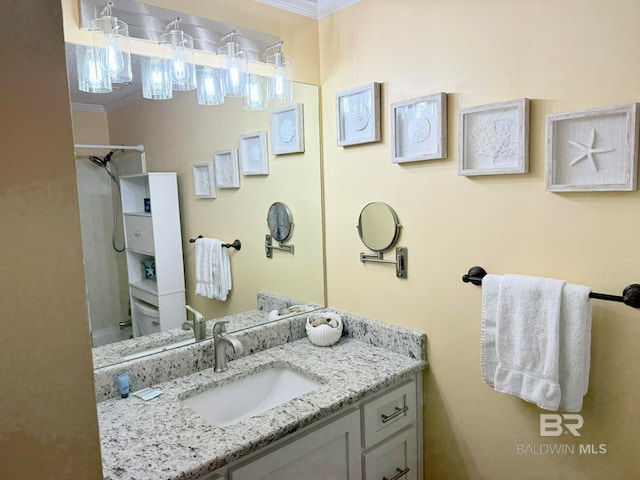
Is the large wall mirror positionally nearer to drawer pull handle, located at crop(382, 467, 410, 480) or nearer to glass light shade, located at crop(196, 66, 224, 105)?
glass light shade, located at crop(196, 66, 224, 105)

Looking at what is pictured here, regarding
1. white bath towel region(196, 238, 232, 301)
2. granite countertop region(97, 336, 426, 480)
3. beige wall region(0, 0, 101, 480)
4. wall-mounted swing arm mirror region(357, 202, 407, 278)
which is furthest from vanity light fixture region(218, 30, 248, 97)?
beige wall region(0, 0, 101, 480)

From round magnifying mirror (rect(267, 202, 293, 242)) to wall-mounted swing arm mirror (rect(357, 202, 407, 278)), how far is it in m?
0.35

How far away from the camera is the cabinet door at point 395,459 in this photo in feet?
5.08

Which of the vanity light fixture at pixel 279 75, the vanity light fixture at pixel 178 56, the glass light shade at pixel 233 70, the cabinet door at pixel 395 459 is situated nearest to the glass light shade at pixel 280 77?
the vanity light fixture at pixel 279 75

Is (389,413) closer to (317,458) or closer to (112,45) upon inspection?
(317,458)

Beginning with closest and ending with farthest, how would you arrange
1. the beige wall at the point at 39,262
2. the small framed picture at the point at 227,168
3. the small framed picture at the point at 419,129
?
the beige wall at the point at 39,262, the small framed picture at the point at 419,129, the small framed picture at the point at 227,168

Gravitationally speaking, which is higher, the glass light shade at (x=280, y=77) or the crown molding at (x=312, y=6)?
the crown molding at (x=312, y=6)

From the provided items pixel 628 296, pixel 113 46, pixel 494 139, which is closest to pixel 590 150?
A: pixel 494 139

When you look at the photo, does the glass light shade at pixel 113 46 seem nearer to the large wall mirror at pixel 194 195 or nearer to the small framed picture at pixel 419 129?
the large wall mirror at pixel 194 195

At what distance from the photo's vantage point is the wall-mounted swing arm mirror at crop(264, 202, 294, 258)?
1.99 meters

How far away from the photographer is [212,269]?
1775 millimetres

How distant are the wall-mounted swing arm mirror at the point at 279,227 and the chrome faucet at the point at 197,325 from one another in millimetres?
436

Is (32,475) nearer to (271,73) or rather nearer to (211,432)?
(211,432)

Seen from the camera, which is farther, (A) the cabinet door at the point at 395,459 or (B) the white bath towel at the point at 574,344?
(A) the cabinet door at the point at 395,459
